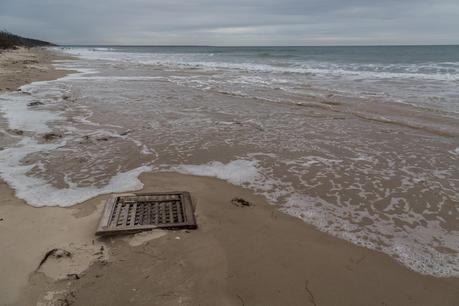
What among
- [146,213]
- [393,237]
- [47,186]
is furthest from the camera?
[47,186]

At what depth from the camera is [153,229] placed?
3625 mm

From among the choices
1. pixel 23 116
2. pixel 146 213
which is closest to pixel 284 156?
pixel 146 213

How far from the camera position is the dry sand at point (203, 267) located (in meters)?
2.75

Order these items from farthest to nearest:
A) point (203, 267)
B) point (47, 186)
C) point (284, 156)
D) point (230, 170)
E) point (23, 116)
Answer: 1. point (23, 116)
2. point (284, 156)
3. point (230, 170)
4. point (47, 186)
5. point (203, 267)

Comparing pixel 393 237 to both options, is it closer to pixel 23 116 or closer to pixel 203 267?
pixel 203 267

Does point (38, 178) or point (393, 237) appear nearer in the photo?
point (393, 237)

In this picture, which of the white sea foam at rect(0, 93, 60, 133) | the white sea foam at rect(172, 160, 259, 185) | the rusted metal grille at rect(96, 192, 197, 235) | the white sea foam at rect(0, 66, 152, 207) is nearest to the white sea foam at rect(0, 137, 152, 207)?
the white sea foam at rect(0, 66, 152, 207)

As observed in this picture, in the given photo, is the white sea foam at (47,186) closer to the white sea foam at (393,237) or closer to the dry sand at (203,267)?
the dry sand at (203,267)

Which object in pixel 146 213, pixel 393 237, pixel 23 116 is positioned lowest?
pixel 393 237

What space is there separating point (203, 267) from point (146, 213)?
1.15m

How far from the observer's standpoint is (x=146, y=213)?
3918 millimetres

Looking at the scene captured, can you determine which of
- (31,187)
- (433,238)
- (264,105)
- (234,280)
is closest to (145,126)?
(31,187)

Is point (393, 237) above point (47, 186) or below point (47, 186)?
below

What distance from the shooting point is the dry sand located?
2.75 m
